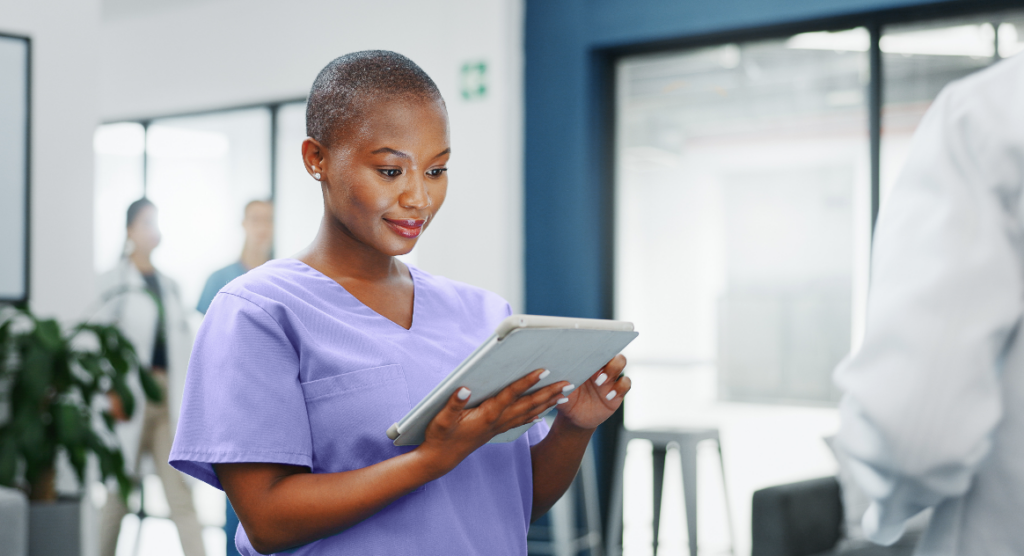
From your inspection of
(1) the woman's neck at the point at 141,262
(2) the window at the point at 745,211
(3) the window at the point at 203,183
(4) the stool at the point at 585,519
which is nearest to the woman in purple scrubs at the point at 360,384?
(2) the window at the point at 745,211

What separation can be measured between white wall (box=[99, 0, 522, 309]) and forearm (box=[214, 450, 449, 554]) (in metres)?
3.31

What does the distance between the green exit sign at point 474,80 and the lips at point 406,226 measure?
10.9ft

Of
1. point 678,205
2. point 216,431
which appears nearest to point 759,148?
point 678,205

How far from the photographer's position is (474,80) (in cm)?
419

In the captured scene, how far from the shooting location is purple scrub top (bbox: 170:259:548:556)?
2.71 ft

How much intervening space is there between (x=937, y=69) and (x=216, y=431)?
3.53 m

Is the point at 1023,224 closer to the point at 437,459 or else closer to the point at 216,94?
the point at 437,459

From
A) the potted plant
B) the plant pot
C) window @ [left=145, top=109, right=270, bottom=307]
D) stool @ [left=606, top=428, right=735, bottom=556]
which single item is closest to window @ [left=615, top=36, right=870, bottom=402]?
stool @ [left=606, top=428, right=735, bottom=556]

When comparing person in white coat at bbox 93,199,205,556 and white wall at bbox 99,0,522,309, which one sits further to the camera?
white wall at bbox 99,0,522,309

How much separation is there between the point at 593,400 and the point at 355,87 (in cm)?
43

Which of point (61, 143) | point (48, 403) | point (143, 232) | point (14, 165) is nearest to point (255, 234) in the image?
point (143, 232)

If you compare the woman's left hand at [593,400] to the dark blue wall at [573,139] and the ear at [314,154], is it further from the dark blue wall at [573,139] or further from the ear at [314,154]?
the dark blue wall at [573,139]

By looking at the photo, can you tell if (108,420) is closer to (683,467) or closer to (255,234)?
(255,234)

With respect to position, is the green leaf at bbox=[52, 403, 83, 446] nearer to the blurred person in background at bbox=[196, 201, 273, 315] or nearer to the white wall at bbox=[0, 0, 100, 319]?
the white wall at bbox=[0, 0, 100, 319]
